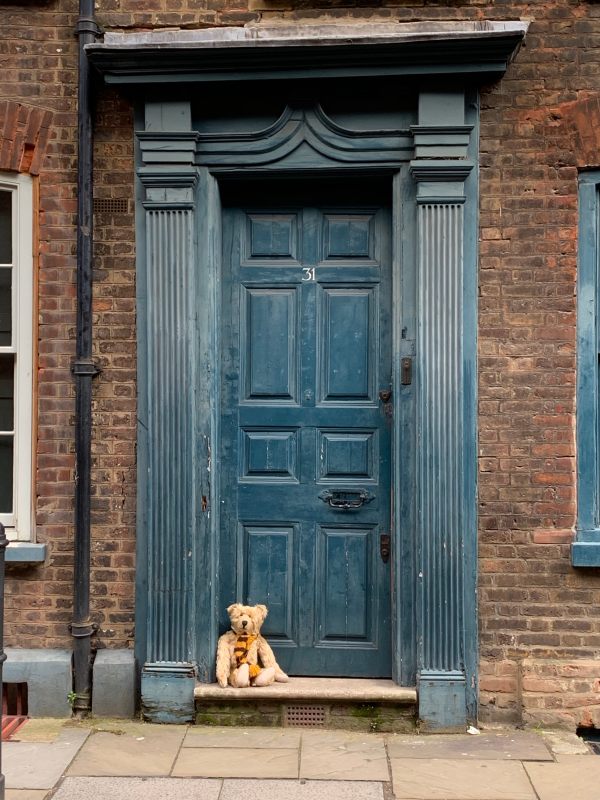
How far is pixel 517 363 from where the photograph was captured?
4785 mm

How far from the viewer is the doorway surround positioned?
15.4ft

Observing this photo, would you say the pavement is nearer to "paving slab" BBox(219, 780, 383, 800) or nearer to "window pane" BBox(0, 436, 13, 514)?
"paving slab" BBox(219, 780, 383, 800)

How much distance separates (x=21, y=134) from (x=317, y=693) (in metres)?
3.65

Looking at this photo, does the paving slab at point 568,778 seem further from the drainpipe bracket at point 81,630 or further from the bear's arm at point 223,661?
the drainpipe bracket at point 81,630

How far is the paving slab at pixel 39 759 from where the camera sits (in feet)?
13.2

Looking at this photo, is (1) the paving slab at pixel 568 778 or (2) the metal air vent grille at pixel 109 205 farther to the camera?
(2) the metal air vent grille at pixel 109 205

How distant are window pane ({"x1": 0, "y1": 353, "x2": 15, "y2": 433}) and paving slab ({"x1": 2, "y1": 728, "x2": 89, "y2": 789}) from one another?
1799mm

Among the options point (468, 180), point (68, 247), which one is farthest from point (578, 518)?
point (68, 247)

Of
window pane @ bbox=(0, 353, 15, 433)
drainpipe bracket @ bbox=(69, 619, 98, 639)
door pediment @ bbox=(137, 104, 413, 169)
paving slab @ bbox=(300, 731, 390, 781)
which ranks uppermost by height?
door pediment @ bbox=(137, 104, 413, 169)

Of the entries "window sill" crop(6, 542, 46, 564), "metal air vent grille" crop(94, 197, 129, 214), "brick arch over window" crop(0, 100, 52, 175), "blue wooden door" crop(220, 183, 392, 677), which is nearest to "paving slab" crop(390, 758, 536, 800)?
"blue wooden door" crop(220, 183, 392, 677)

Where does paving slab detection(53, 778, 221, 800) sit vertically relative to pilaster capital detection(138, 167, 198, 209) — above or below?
below

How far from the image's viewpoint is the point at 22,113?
16.1ft

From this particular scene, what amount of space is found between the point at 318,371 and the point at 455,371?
2.71 feet

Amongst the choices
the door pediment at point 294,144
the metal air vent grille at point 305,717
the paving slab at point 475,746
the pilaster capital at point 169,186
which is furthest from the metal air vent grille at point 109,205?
the paving slab at point 475,746
